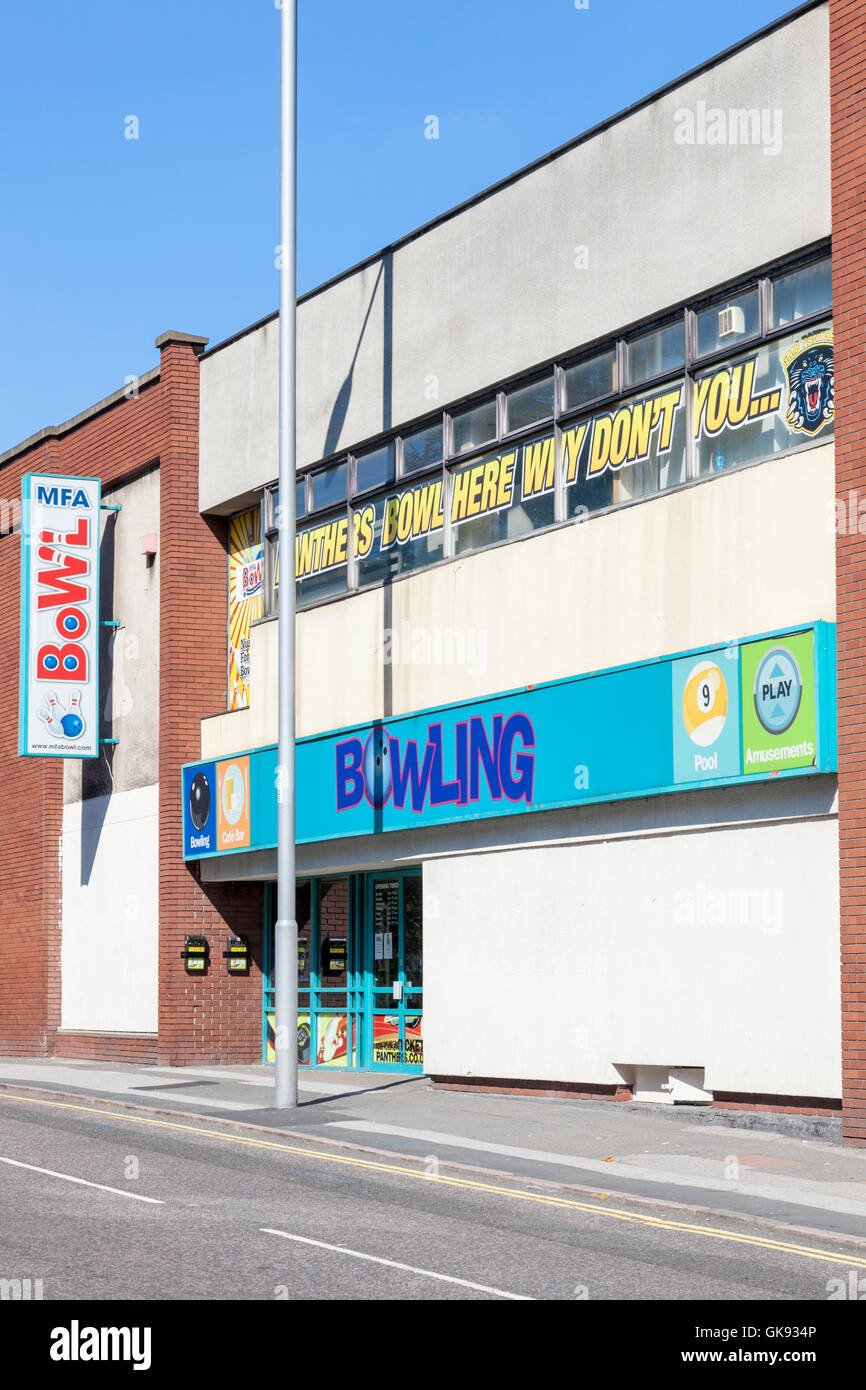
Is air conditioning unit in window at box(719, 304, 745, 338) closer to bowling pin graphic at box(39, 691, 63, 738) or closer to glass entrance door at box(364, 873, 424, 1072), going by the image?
glass entrance door at box(364, 873, 424, 1072)

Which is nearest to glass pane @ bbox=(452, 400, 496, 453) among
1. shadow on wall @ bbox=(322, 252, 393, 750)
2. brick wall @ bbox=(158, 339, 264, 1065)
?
shadow on wall @ bbox=(322, 252, 393, 750)

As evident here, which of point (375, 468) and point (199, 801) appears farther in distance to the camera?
point (199, 801)

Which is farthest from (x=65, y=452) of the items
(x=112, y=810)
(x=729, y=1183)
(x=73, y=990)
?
(x=729, y=1183)

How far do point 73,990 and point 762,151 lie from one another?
19.5m

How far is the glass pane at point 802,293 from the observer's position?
16.8 metres

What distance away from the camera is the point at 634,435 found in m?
19.0

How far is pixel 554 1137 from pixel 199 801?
37.9 ft

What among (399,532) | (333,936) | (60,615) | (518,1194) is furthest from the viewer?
(60,615)

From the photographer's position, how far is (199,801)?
2655cm

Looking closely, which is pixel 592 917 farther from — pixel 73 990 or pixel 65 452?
pixel 65 452

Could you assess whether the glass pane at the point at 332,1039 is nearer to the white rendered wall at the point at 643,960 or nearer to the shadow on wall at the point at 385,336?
the white rendered wall at the point at 643,960

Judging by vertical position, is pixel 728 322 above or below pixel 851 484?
above

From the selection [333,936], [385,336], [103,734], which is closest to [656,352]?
[385,336]

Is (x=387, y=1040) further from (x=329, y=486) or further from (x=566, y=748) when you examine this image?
(x=329, y=486)
